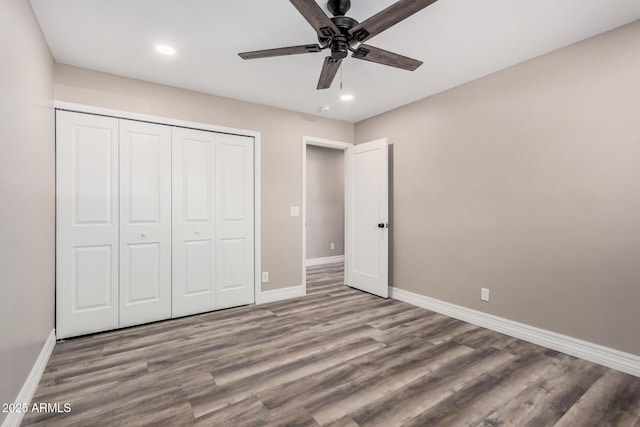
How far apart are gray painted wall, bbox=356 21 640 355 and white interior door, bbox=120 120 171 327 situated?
2.99 meters

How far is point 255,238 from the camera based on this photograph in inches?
151

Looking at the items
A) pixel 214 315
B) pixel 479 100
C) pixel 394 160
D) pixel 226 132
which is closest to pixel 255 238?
pixel 214 315

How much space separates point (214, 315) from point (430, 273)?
2.61 metres

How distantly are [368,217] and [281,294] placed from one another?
1615 mm

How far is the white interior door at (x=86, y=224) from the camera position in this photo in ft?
9.02

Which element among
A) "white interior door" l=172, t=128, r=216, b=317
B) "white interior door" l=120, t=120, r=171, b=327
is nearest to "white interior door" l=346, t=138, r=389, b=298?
"white interior door" l=172, t=128, r=216, b=317

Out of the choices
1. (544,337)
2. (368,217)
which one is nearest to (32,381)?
(368,217)

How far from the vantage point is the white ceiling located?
2.04 metres

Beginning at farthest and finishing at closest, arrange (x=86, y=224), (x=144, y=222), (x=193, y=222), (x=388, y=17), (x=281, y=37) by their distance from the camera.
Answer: (x=193, y=222) < (x=144, y=222) < (x=86, y=224) < (x=281, y=37) < (x=388, y=17)

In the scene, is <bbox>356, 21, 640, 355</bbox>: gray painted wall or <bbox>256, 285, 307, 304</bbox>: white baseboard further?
<bbox>256, 285, 307, 304</bbox>: white baseboard

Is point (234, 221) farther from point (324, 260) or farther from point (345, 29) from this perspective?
point (324, 260)

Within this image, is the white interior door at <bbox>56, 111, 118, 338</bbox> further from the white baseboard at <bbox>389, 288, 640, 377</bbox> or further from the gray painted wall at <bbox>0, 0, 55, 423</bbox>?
the white baseboard at <bbox>389, 288, 640, 377</bbox>

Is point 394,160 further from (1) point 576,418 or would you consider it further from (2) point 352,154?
(1) point 576,418

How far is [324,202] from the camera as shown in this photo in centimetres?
658
